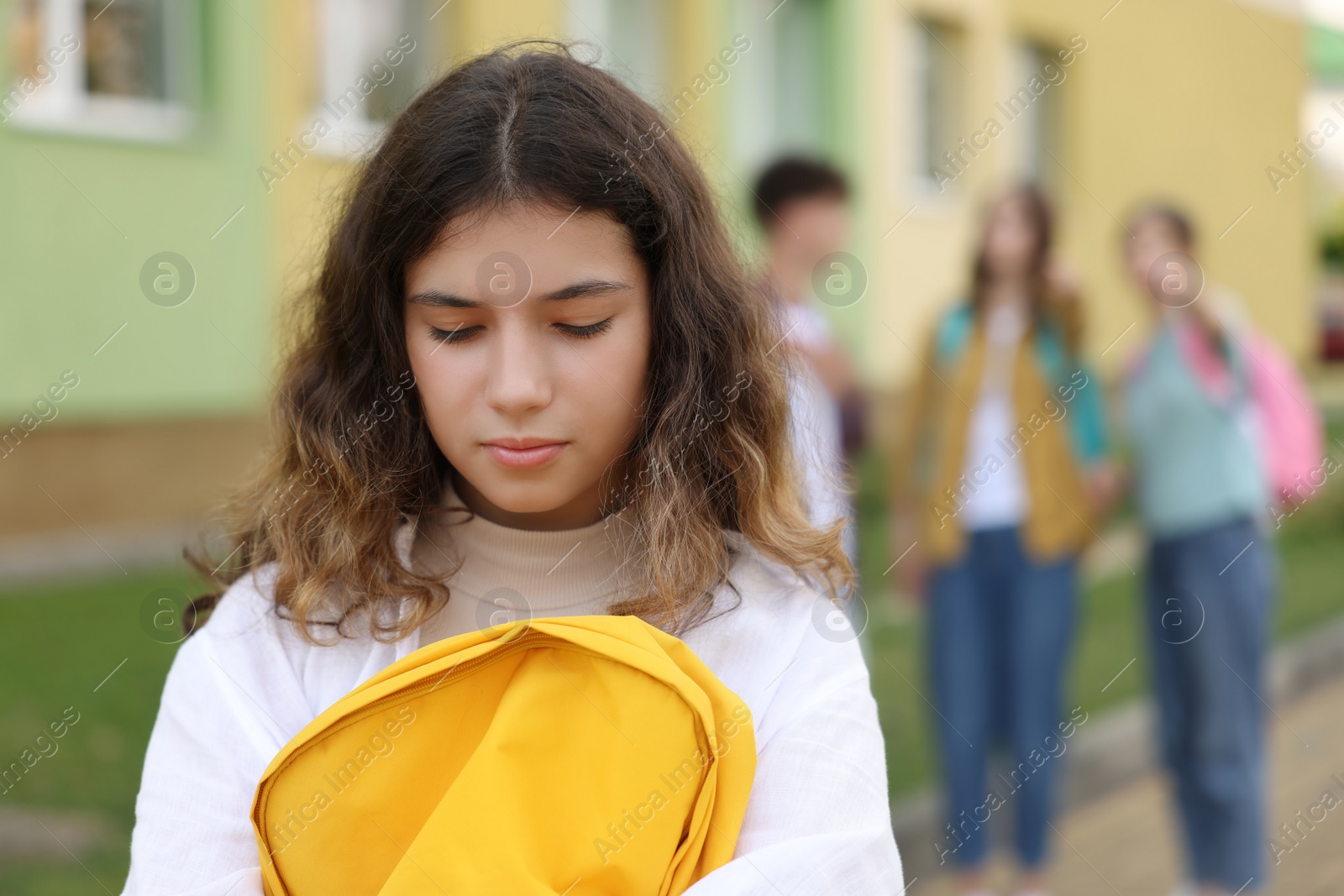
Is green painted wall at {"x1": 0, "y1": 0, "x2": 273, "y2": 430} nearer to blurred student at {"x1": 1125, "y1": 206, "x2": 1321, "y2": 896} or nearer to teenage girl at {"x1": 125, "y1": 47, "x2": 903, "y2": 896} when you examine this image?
blurred student at {"x1": 1125, "y1": 206, "x2": 1321, "y2": 896}

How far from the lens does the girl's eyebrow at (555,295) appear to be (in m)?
1.53

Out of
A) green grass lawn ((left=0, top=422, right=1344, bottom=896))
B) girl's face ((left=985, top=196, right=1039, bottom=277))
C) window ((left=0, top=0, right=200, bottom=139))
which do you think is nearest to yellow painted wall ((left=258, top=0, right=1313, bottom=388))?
window ((left=0, top=0, right=200, bottom=139))

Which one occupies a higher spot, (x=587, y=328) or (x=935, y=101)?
(x=935, y=101)

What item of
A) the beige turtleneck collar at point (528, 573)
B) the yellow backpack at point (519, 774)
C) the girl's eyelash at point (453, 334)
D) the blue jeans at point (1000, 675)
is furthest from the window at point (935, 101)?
the yellow backpack at point (519, 774)

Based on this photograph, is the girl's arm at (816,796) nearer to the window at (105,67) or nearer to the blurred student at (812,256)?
the blurred student at (812,256)

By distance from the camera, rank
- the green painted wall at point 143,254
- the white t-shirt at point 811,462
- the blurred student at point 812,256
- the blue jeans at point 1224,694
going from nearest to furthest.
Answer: the white t-shirt at point 811,462 < the blurred student at point 812,256 < the blue jeans at point 1224,694 < the green painted wall at point 143,254

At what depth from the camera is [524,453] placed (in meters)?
1.55

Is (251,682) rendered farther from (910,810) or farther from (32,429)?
(32,429)

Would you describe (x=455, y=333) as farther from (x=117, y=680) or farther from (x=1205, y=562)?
(x=117, y=680)

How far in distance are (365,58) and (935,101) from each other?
7263 mm

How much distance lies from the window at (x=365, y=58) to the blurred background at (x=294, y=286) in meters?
0.02

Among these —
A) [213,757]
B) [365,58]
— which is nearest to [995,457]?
[213,757]

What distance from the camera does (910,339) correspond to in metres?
14.0

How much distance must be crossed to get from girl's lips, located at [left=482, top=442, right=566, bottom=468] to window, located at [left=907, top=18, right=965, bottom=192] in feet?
42.7
